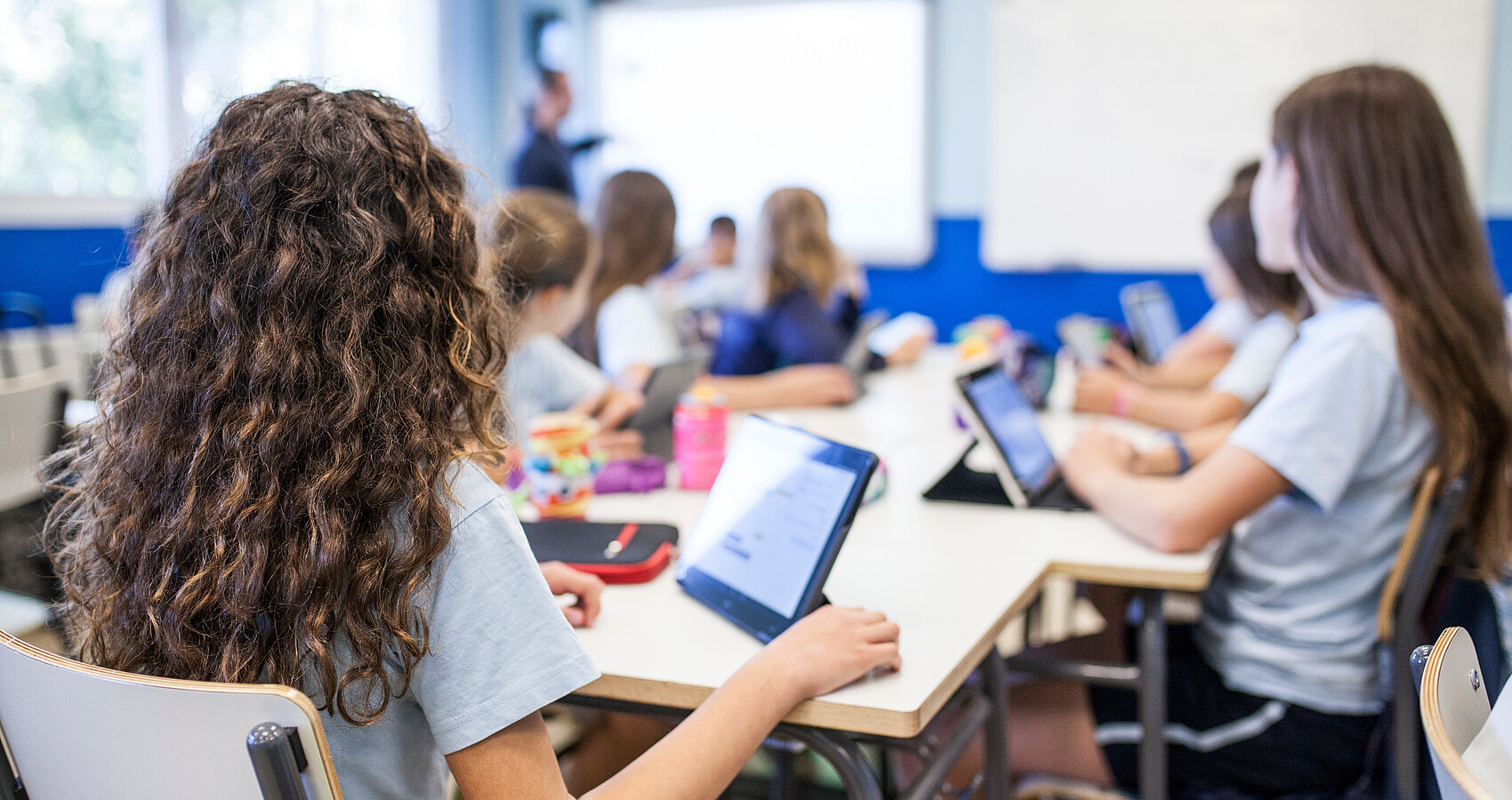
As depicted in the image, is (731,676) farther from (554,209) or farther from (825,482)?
(554,209)

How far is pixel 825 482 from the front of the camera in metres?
1.04

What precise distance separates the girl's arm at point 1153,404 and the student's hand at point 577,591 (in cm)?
160

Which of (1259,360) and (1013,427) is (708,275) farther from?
(1013,427)

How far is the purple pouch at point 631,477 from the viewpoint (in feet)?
5.54

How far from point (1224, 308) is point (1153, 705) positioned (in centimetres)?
210

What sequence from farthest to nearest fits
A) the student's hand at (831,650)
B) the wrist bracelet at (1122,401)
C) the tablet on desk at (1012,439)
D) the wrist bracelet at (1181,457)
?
1. the wrist bracelet at (1122,401)
2. the wrist bracelet at (1181,457)
3. the tablet on desk at (1012,439)
4. the student's hand at (831,650)

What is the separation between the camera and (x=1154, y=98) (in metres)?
4.73

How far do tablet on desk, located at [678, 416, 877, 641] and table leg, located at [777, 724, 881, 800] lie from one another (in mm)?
113

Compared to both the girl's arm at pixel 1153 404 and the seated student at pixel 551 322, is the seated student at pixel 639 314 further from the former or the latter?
the girl's arm at pixel 1153 404

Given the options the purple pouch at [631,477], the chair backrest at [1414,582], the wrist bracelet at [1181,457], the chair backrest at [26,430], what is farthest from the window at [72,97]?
the chair backrest at [1414,582]

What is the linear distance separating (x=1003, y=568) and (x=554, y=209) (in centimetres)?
117

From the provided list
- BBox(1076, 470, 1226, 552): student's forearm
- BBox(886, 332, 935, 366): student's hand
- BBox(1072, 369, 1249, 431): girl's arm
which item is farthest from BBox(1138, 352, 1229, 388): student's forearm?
BBox(1076, 470, 1226, 552): student's forearm

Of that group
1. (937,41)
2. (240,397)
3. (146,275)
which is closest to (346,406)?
(240,397)

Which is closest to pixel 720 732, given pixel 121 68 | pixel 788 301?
pixel 788 301
